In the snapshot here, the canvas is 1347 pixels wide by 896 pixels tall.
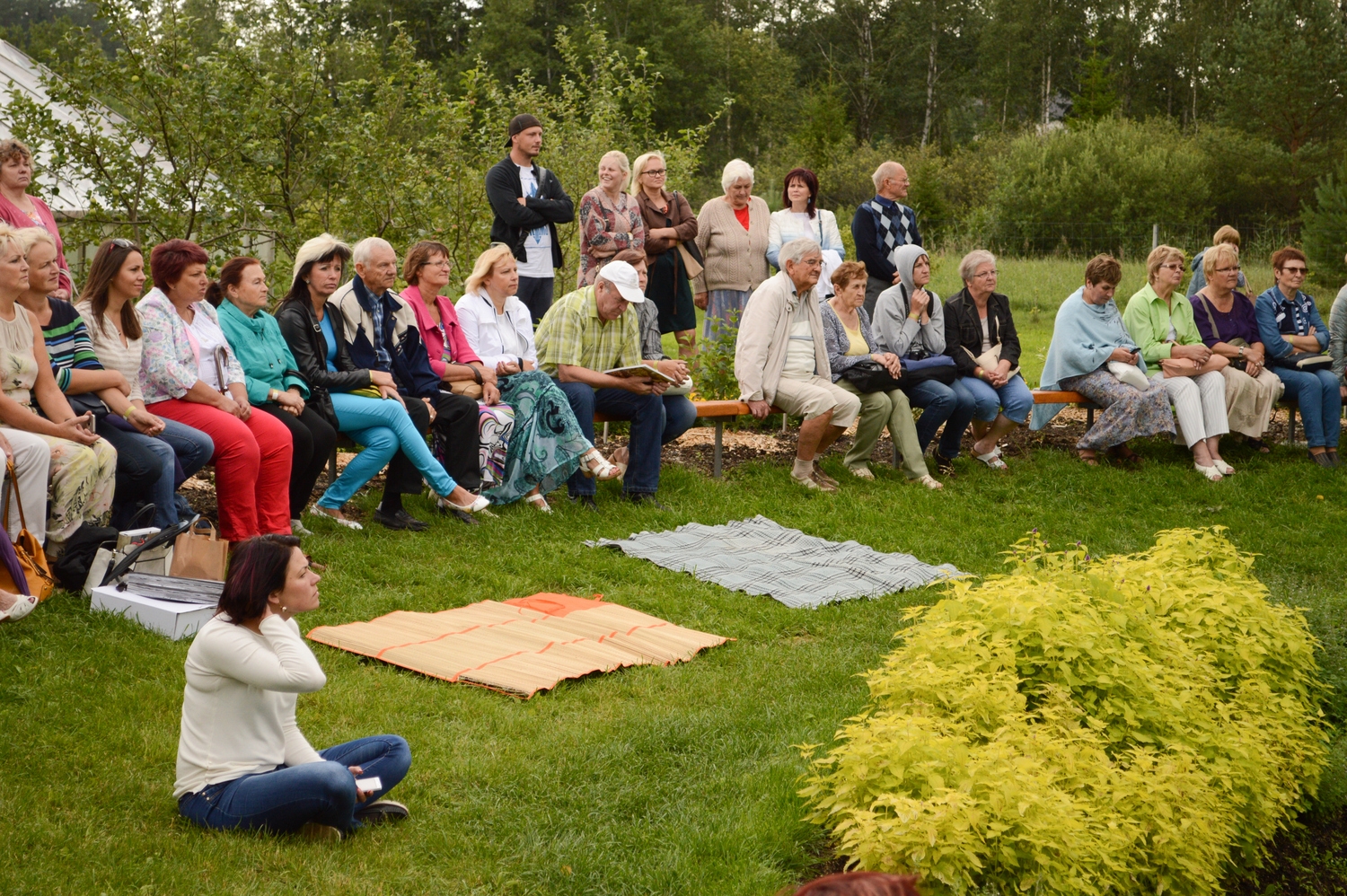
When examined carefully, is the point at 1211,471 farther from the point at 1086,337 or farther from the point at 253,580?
the point at 253,580

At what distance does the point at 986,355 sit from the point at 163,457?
6349mm

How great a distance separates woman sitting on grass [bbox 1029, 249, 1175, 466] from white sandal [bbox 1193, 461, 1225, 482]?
0.37m

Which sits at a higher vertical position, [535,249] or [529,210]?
[529,210]

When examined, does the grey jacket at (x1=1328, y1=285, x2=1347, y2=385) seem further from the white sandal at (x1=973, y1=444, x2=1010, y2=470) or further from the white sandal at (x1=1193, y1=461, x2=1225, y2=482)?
the white sandal at (x1=973, y1=444, x2=1010, y2=470)

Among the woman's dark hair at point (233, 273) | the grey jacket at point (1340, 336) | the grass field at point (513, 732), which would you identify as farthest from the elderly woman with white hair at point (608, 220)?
the grey jacket at point (1340, 336)

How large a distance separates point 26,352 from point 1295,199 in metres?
31.8

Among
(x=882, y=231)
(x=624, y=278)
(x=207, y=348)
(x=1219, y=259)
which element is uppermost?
(x=882, y=231)

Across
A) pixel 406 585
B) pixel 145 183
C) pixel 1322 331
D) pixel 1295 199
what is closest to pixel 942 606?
pixel 406 585

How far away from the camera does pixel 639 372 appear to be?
27.9 ft

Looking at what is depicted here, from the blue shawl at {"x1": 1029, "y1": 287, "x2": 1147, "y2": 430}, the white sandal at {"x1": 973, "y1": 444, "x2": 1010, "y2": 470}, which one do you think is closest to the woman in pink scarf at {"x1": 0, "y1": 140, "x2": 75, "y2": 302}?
the white sandal at {"x1": 973, "y1": 444, "x2": 1010, "y2": 470}

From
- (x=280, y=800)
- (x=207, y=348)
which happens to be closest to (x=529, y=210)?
(x=207, y=348)

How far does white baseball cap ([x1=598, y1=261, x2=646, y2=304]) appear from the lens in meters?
8.41

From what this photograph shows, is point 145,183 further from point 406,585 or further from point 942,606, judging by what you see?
point 942,606

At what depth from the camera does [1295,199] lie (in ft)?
103
